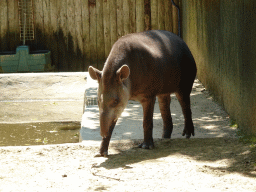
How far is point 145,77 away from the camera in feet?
15.6

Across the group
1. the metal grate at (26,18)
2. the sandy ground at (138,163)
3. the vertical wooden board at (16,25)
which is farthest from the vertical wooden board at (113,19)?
the sandy ground at (138,163)

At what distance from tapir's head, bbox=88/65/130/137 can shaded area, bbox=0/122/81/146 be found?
212 cm

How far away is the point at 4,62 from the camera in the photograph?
11664 millimetres

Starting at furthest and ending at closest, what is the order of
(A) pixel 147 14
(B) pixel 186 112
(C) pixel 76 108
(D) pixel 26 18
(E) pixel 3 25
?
(D) pixel 26 18 < (E) pixel 3 25 < (A) pixel 147 14 < (C) pixel 76 108 < (B) pixel 186 112

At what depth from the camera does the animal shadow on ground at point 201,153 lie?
13.6 feet

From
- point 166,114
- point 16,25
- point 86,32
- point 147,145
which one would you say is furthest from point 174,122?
point 16,25

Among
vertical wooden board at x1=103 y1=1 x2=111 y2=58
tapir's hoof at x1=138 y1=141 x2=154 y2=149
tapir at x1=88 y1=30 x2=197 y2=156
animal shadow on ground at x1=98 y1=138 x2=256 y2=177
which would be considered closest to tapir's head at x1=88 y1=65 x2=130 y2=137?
tapir at x1=88 y1=30 x2=197 y2=156

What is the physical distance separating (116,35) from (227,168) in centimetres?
841

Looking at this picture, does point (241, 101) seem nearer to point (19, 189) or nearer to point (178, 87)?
point (178, 87)

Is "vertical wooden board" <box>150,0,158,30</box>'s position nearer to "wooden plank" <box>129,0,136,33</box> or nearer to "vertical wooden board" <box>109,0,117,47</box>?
"wooden plank" <box>129,0,136,33</box>

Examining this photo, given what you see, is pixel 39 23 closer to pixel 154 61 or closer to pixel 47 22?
pixel 47 22

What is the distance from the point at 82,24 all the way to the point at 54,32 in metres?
0.81

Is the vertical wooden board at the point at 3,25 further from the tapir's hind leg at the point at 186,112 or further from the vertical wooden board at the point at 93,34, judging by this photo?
the tapir's hind leg at the point at 186,112

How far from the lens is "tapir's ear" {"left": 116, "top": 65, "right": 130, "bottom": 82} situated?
14.1 ft
